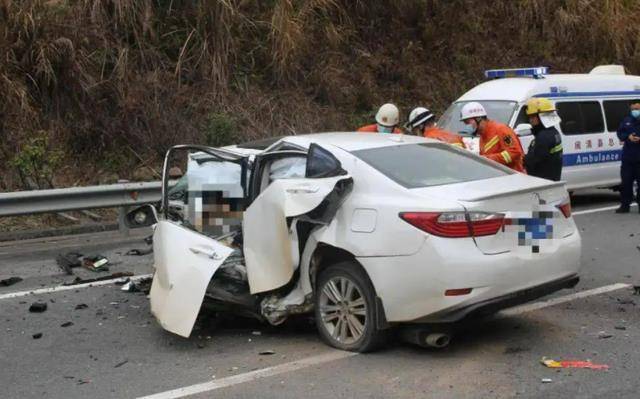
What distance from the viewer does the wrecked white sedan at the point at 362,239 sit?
15.8 feet

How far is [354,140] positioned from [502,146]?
2222 mm

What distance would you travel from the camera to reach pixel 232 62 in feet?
48.5

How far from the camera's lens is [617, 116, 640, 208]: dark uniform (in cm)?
1155

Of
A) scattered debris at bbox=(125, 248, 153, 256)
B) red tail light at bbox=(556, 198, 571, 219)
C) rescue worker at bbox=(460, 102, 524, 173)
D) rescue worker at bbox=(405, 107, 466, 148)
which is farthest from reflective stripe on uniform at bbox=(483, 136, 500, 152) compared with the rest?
scattered debris at bbox=(125, 248, 153, 256)

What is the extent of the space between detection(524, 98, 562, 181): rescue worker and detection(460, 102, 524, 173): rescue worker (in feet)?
1.85

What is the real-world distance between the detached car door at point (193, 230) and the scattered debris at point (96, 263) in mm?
1916

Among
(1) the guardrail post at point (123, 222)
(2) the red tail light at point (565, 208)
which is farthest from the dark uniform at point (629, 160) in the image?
(1) the guardrail post at point (123, 222)

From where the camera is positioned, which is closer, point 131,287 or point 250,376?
point 250,376

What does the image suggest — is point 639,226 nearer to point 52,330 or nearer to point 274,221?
point 274,221

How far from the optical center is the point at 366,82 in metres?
16.3

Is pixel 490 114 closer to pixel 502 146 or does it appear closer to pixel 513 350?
pixel 502 146

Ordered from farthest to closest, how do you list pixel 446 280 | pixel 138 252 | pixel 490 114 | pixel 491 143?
pixel 490 114, pixel 138 252, pixel 491 143, pixel 446 280

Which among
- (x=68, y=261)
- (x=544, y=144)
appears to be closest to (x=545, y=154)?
(x=544, y=144)

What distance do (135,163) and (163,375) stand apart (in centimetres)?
827
